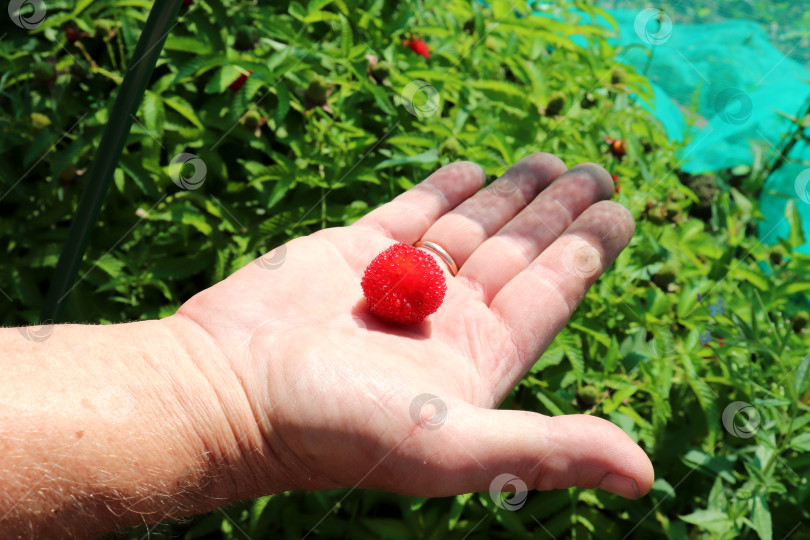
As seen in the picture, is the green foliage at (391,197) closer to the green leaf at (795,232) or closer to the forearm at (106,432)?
the green leaf at (795,232)

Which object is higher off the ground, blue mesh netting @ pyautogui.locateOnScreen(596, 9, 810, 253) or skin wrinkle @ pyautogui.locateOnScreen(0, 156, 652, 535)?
blue mesh netting @ pyautogui.locateOnScreen(596, 9, 810, 253)

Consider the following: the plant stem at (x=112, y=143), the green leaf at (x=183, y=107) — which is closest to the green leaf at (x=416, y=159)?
the green leaf at (x=183, y=107)

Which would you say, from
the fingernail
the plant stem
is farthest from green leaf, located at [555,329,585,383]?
the plant stem

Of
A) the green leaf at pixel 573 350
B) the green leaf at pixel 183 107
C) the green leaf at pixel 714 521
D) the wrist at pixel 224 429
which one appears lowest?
the green leaf at pixel 714 521

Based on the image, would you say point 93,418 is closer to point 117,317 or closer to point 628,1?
point 117,317

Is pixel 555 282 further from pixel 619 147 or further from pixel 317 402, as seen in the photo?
pixel 619 147

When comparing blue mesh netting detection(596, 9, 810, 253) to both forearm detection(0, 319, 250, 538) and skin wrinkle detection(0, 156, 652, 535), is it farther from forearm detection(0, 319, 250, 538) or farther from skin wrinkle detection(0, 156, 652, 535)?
forearm detection(0, 319, 250, 538)
